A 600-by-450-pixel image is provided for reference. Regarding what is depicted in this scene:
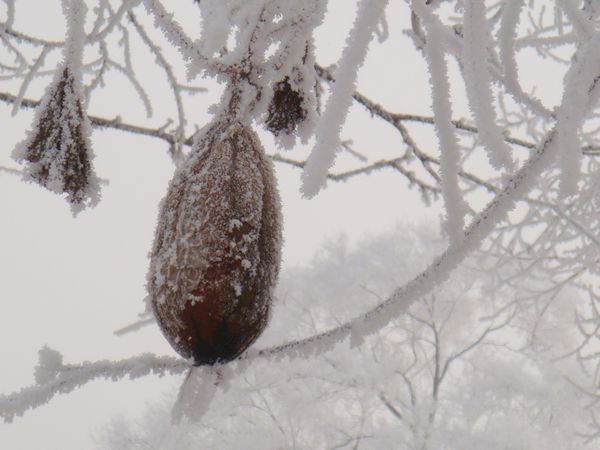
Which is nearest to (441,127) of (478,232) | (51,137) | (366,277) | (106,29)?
(478,232)

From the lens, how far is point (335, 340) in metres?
0.80

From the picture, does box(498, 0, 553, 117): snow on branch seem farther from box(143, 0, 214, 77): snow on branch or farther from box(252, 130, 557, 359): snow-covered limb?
box(143, 0, 214, 77): snow on branch

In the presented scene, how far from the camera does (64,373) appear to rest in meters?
0.81

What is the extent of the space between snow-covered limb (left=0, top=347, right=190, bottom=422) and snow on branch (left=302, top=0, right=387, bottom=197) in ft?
1.00

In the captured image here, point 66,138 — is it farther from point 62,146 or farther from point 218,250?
point 218,250

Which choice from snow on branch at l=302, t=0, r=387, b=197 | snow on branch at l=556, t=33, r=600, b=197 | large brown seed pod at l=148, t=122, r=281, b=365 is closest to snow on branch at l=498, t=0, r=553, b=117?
snow on branch at l=556, t=33, r=600, b=197

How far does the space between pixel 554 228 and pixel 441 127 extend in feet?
15.1

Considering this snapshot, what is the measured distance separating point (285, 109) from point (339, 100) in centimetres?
27

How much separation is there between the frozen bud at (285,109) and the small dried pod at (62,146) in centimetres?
29

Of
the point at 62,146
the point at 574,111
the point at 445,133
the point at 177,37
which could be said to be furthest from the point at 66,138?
the point at 574,111

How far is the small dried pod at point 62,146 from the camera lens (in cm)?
98

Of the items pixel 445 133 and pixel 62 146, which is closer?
pixel 445 133

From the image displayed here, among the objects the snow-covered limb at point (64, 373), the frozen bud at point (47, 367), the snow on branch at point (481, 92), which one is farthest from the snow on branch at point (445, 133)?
the frozen bud at point (47, 367)

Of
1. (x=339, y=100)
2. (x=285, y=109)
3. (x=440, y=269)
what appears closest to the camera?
(x=339, y=100)
